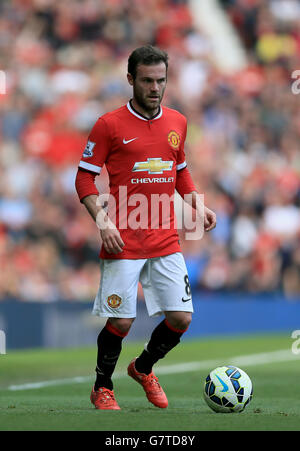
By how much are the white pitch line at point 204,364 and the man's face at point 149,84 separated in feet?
11.0

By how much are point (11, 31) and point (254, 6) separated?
5716mm

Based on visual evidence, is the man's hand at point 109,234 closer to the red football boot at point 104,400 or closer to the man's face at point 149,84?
the man's face at point 149,84

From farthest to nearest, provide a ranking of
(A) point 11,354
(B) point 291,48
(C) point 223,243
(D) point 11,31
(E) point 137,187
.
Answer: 1. (B) point 291,48
2. (D) point 11,31
3. (C) point 223,243
4. (A) point 11,354
5. (E) point 137,187

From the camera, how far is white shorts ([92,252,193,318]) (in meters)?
6.34

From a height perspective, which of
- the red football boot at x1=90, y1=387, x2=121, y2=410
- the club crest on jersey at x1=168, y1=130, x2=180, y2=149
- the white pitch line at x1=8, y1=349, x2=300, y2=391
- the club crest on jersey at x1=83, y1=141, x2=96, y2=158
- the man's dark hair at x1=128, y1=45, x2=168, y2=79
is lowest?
the white pitch line at x1=8, y1=349, x2=300, y2=391

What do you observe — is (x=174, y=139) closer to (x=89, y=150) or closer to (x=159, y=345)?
(x=89, y=150)

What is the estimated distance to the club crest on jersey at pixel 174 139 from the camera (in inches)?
258

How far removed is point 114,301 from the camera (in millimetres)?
6332

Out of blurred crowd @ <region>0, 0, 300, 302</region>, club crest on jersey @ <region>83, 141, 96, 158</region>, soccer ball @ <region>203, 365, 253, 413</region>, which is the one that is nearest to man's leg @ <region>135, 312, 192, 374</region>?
soccer ball @ <region>203, 365, 253, 413</region>

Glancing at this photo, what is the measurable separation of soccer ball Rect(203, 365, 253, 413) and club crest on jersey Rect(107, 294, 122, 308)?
79 centimetres

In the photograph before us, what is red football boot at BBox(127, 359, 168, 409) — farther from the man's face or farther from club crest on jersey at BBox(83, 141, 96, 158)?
the man's face

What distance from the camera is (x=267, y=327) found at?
1722 centimetres
